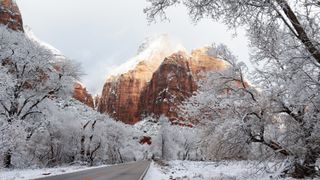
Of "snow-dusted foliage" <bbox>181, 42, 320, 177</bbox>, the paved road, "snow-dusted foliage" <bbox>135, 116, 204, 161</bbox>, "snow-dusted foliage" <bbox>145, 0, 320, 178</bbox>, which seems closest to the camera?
"snow-dusted foliage" <bbox>145, 0, 320, 178</bbox>

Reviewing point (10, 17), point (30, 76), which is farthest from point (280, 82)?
point (10, 17)

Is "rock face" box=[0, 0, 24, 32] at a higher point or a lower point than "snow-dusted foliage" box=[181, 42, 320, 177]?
higher

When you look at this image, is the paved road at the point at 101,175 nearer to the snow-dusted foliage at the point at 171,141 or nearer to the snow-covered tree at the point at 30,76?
the snow-covered tree at the point at 30,76

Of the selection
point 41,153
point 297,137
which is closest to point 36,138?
point 41,153

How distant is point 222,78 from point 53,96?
18203mm

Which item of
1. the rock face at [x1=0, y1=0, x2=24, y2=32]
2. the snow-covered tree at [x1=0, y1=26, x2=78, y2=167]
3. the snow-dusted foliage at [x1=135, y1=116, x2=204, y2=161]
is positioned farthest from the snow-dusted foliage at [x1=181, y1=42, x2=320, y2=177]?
the snow-dusted foliage at [x1=135, y1=116, x2=204, y2=161]

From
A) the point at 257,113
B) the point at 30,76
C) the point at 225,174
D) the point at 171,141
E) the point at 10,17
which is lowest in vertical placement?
the point at 225,174

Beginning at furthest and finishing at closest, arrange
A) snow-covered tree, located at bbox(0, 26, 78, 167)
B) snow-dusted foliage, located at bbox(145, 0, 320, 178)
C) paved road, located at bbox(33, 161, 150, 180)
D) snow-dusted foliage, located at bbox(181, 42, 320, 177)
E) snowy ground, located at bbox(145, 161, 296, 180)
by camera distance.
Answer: snow-covered tree, located at bbox(0, 26, 78, 167)
paved road, located at bbox(33, 161, 150, 180)
snowy ground, located at bbox(145, 161, 296, 180)
snow-dusted foliage, located at bbox(181, 42, 320, 177)
snow-dusted foliage, located at bbox(145, 0, 320, 178)

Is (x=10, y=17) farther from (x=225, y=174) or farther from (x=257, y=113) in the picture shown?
(x=257, y=113)

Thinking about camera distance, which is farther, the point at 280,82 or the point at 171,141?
the point at 171,141

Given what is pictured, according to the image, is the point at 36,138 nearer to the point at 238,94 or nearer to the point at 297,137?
the point at 238,94

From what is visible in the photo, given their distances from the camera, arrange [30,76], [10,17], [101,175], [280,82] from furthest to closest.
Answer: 1. [10,17]
2. [30,76]
3. [101,175]
4. [280,82]

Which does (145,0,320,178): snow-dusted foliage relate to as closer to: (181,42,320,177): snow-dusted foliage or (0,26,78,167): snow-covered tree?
(181,42,320,177): snow-dusted foliage

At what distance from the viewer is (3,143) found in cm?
2041
